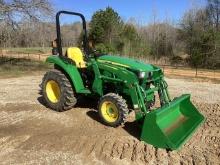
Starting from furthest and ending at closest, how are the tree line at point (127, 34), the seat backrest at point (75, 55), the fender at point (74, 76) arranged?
the tree line at point (127, 34) < the seat backrest at point (75, 55) < the fender at point (74, 76)

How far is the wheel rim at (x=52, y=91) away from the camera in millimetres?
8145

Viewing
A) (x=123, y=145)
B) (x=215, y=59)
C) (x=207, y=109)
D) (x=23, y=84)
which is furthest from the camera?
(x=215, y=59)

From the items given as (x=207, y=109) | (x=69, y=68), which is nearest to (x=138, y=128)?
(x=69, y=68)

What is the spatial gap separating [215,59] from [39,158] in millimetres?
25828

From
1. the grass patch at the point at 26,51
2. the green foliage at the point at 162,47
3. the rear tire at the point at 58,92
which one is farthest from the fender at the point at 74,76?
Answer: the green foliage at the point at 162,47

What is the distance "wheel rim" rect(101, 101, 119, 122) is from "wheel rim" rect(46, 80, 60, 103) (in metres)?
1.75

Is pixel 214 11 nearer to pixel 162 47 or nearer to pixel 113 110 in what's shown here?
pixel 162 47

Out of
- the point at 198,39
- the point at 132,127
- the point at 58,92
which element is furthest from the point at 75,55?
the point at 198,39

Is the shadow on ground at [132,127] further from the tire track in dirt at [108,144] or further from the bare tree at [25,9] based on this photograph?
the bare tree at [25,9]

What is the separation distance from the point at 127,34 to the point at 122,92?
2753 centimetres

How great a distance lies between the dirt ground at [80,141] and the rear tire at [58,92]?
20cm

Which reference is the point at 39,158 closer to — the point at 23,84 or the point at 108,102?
the point at 108,102

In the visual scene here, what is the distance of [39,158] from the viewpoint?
5.35 meters

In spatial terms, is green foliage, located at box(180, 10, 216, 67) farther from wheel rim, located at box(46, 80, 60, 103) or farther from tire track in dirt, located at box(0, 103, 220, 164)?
tire track in dirt, located at box(0, 103, 220, 164)
